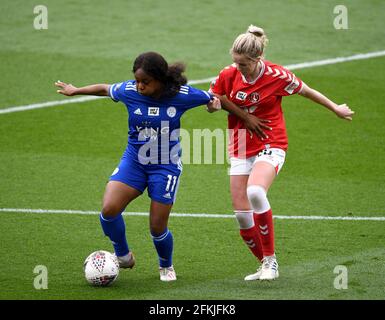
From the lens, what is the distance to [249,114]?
8.60 meters

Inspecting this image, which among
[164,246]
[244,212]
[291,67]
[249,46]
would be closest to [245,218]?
[244,212]

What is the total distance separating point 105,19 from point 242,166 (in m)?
11.0

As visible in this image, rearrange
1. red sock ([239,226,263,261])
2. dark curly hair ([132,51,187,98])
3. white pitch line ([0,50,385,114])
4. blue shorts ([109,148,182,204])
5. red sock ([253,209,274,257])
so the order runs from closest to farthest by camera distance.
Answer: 1. dark curly hair ([132,51,187,98])
2. blue shorts ([109,148,182,204])
3. red sock ([253,209,274,257])
4. red sock ([239,226,263,261])
5. white pitch line ([0,50,385,114])

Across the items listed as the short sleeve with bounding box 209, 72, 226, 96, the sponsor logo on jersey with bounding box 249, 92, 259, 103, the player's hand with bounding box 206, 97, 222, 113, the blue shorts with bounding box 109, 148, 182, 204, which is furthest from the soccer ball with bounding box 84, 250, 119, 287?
the sponsor logo on jersey with bounding box 249, 92, 259, 103

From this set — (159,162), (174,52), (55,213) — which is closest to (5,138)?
(55,213)

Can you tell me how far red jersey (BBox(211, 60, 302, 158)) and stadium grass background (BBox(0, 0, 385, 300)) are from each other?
1.22 meters

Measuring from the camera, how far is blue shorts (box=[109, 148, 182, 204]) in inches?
328

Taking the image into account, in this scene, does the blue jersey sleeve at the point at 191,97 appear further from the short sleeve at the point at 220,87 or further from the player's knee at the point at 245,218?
the player's knee at the point at 245,218

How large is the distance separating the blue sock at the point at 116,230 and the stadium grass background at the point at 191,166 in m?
0.33

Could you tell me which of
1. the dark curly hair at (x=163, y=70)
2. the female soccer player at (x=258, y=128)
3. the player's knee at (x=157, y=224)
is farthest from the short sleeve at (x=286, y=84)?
the player's knee at (x=157, y=224)

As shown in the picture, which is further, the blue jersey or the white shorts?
the white shorts

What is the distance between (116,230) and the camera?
8445mm

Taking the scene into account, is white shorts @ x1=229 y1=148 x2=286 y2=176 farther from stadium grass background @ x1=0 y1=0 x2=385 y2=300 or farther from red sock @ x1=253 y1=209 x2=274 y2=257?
stadium grass background @ x1=0 y1=0 x2=385 y2=300

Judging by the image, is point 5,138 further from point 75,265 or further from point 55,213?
point 75,265
